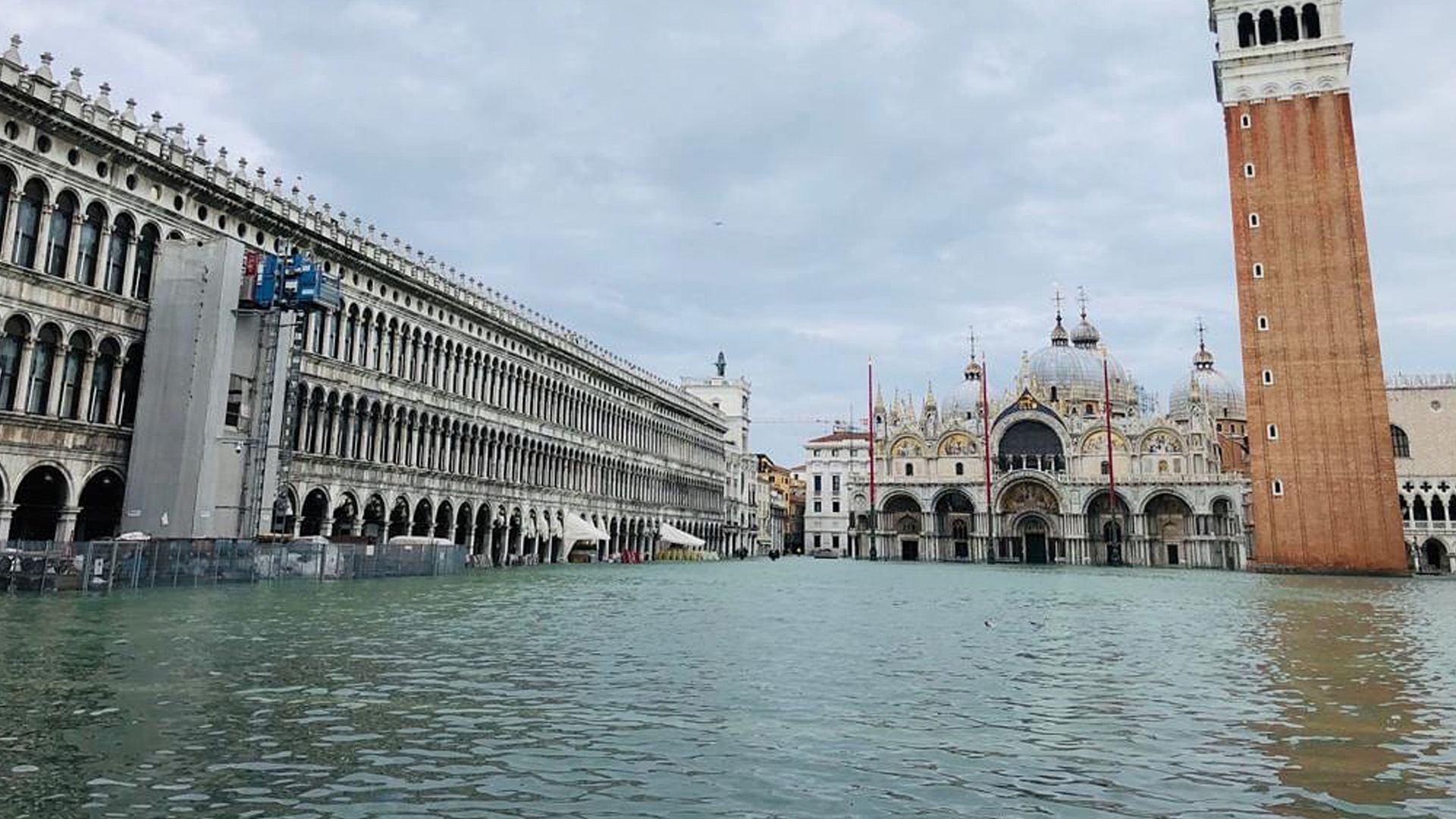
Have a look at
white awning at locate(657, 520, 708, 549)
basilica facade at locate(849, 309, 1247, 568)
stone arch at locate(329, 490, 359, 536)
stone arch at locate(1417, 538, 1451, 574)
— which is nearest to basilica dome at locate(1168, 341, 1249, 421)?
basilica facade at locate(849, 309, 1247, 568)

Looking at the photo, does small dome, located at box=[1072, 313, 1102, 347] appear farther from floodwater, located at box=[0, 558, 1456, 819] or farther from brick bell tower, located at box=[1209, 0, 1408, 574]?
floodwater, located at box=[0, 558, 1456, 819]

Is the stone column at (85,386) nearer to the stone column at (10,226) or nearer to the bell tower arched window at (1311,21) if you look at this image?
the stone column at (10,226)

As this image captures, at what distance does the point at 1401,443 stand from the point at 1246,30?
2913 centimetres

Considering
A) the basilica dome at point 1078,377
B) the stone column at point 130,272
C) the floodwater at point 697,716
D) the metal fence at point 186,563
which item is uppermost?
the basilica dome at point 1078,377

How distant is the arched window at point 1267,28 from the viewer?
57781 mm

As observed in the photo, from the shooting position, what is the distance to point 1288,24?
5759cm

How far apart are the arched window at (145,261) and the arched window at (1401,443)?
70.5m

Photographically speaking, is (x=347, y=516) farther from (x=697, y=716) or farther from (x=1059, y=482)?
(x=1059, y=482)

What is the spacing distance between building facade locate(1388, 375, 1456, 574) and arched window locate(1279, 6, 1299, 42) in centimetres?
2619

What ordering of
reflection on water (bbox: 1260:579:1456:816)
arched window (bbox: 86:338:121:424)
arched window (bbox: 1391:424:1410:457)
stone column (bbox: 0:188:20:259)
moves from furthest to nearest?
arched window (bbox: 1391:424:1410:457)
arched window (bbox: 86:338:121:424)
stone column (bbox: 0:188:20:259)
reflection on water (bbox: 1260:579:1456:816)

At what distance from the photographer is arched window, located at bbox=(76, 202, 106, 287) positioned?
2762 centimetres

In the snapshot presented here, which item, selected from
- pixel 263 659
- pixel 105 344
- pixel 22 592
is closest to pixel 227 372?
pixel 105 344

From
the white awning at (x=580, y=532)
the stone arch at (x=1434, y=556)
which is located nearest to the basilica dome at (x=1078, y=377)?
the stone arch at (x=1434, y=556)

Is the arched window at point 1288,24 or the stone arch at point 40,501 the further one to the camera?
the arched window at point 1288,24
